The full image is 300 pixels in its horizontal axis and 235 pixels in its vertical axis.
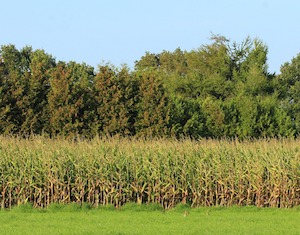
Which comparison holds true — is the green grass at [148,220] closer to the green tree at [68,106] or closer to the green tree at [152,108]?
the green tree at [68,106]

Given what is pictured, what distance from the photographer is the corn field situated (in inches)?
654

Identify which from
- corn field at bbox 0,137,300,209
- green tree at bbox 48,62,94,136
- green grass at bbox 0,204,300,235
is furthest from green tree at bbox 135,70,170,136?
green grass at bbox 0,204,300,235

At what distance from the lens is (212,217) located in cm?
1423

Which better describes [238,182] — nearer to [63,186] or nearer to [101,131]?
[63,186]

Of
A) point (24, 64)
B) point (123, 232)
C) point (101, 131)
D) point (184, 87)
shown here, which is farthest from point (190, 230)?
point (24, 64)

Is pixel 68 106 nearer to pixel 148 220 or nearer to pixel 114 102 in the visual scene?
pixel 114 102

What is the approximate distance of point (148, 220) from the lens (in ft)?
44.5

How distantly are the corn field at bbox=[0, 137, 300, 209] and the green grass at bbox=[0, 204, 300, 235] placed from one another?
617mm

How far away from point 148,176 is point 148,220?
3232mm

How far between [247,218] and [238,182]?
2928 mm

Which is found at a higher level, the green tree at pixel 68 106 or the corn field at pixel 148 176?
the green tree at pixel 68 106

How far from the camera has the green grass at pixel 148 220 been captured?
1197cm

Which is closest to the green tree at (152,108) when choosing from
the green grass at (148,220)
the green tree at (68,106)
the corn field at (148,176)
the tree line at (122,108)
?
the tree line at (122,108)

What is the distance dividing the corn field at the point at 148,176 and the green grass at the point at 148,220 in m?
0.62
